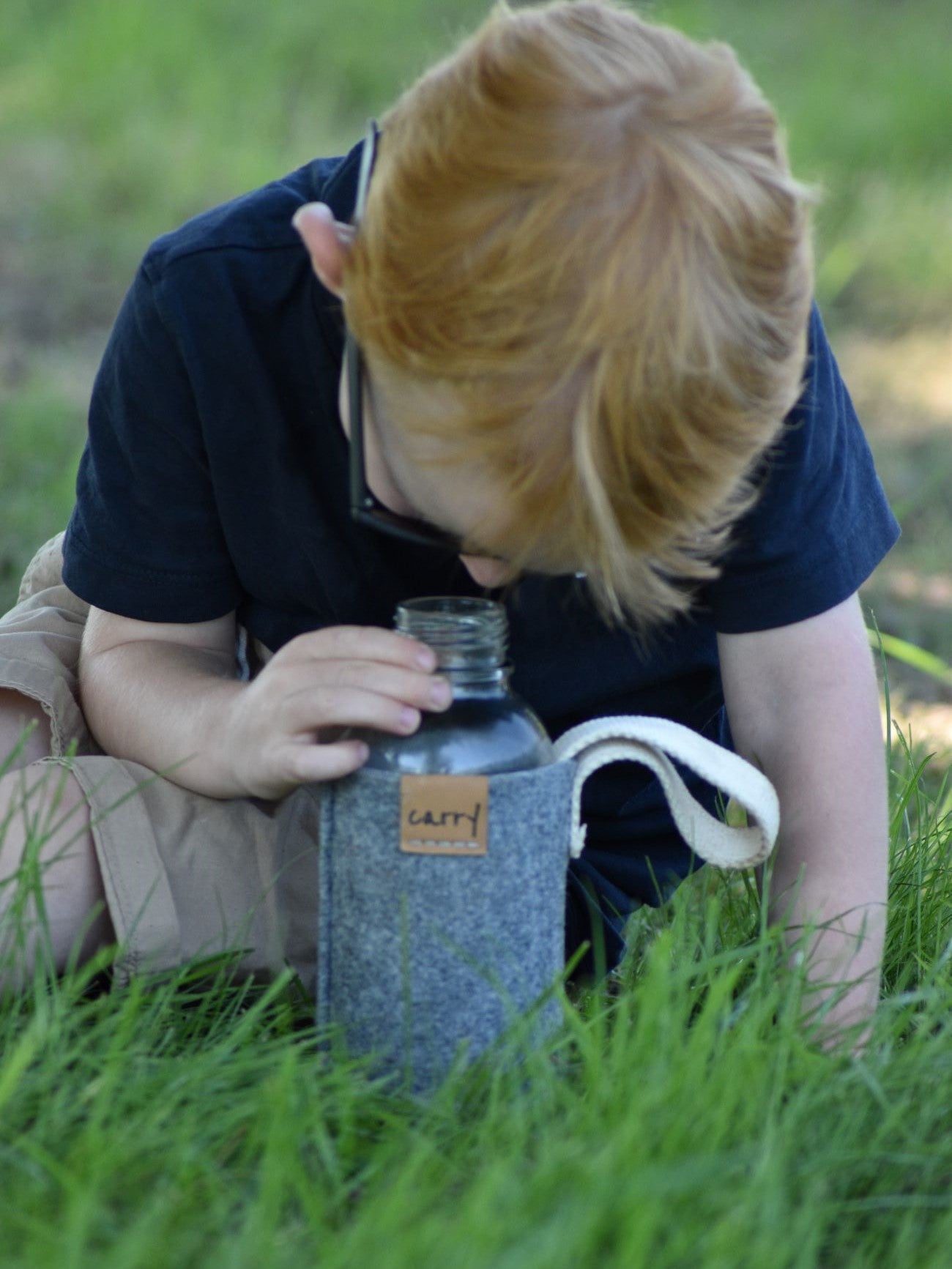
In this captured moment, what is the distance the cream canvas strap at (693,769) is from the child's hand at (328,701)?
0.16 m

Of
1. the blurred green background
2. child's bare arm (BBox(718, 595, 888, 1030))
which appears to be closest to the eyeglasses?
child's bare arm (BBox(718, 595, 888, 1030))

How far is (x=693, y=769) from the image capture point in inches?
50.7

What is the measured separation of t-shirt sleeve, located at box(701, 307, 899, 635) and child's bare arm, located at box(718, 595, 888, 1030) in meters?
0.03

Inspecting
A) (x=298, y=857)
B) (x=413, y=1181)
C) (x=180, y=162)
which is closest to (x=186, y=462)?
(x=298, y=857)

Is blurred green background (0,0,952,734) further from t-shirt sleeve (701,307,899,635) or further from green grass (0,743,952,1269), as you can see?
green grass (0,743,952,1269)

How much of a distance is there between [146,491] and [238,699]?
261mm

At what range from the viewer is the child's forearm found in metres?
1.36

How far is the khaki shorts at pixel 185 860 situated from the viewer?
1342 millimetres

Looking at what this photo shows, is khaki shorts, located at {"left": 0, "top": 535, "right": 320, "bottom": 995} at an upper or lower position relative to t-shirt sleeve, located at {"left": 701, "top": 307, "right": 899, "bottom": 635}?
lower

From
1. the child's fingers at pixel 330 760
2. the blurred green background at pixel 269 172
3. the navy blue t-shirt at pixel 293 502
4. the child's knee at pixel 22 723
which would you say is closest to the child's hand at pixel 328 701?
the child's fingers at pixel 330 760

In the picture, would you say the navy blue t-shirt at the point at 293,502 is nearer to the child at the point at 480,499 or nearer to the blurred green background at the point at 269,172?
the child at the point at 480,499

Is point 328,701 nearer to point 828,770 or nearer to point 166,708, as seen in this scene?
point 166,708

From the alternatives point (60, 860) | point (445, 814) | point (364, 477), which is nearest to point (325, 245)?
point (364, 477)

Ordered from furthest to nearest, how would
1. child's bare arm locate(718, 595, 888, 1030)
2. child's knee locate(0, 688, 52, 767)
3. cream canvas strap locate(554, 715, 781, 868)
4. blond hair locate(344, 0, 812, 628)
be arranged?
child's knee locate(0, 688, 52, 767), child's bare arm locate(718, 595, 888, 1030), cream canvas strap locate(554, 715, 781, 868), blond hair locate(344, 0, 812, 628)
